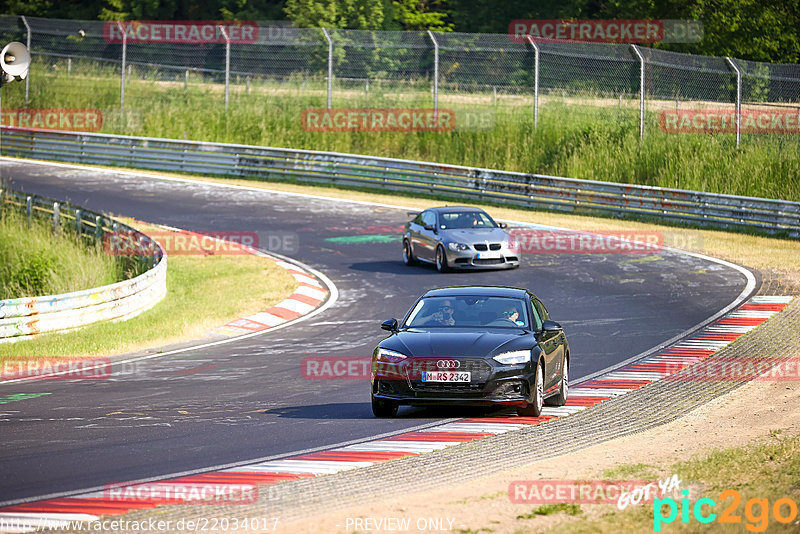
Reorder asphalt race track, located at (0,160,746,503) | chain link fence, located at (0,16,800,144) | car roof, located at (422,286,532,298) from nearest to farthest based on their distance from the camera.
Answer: asphalt race track, located at (0,160,746,503) < car roof, located at (422,286,532,298) < chain link fence, located at (0,16,800,144)

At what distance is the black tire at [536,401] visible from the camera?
11.3 meters

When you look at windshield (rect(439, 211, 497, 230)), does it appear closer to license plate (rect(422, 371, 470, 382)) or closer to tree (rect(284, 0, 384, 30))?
license plate (rect(422, 371, 470, 382))

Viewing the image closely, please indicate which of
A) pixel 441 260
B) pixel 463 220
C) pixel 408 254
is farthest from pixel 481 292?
pixel 408 254

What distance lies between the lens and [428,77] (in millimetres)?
37500

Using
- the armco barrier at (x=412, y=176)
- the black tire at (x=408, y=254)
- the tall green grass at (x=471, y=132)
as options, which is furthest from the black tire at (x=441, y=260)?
the tall green grass at (x=471, y=132)

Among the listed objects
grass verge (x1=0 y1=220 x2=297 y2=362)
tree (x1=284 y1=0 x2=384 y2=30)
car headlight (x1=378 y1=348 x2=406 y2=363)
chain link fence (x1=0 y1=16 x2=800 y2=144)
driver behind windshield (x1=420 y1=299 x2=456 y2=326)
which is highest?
tree (x1=284 y1=0 x2=384 y2=30)

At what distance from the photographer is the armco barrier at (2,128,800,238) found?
28812 millimetres

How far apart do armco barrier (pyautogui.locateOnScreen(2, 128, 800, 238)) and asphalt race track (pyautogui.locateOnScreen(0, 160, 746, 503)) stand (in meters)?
2.99

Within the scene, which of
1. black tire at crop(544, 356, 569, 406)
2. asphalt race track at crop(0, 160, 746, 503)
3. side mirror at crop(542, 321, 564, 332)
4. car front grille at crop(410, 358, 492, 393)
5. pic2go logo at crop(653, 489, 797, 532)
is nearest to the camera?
pic2go logo at crop(653, 489, 797, 532)

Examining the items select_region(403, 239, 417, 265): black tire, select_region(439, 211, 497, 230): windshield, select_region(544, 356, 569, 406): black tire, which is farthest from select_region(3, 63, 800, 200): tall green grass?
select_region(544, 356, 569, 406): black tire

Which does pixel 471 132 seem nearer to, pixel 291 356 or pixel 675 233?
pixel 675 233

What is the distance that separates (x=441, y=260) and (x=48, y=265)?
25.7ft

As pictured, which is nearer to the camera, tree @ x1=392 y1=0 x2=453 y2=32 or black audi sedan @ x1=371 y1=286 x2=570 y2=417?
black audi sedan @ x1=371 y1=286 x2=570 y2=417

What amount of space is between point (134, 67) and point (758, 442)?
125 feet
